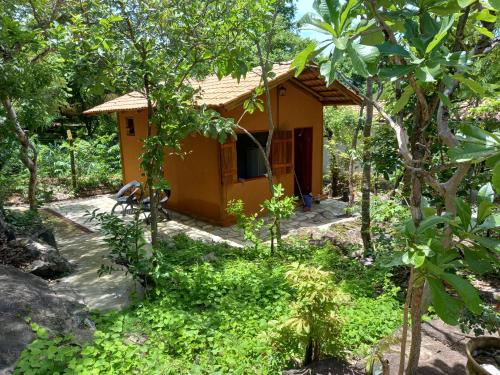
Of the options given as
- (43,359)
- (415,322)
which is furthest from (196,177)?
(415,322)

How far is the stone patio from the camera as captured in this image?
7.80 meters

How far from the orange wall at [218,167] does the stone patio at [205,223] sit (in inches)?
14.4

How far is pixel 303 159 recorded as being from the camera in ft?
35.2

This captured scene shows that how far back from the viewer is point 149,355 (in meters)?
3.01

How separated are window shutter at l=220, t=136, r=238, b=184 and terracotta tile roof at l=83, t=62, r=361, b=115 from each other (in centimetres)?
103

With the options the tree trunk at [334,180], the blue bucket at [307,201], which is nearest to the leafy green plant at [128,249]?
the blue bucket at [307,201]

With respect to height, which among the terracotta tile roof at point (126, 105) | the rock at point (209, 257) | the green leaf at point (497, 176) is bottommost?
the rock at point (209, 257)

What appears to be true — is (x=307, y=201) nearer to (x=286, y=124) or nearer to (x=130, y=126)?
(x=286, y=124)

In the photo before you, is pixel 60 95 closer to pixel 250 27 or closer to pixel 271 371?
pixel 250 27

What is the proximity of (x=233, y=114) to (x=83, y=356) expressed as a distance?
640 cm

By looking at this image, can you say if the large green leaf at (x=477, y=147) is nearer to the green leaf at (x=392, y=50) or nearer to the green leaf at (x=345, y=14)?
the green leaf at (x=392, y=50)

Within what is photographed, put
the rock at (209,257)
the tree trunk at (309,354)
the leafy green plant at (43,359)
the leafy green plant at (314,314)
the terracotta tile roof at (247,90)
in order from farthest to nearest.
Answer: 1. the terracotta tile roof at (247,90)
2. the rock at (209,257)
3. the tree trunk at (309,354)
4. the leafy green plant at (314,314)
5. the leafy green plant at (43,359)

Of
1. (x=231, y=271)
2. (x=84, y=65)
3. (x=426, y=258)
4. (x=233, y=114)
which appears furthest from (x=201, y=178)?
(x=426, y=258)

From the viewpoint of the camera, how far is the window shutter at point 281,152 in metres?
9.23
